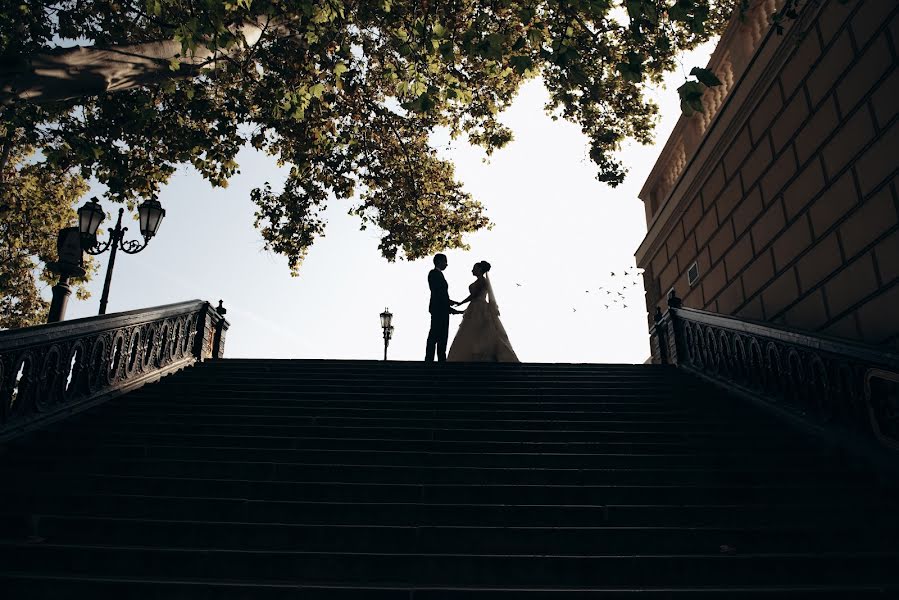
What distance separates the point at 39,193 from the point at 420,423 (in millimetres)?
19506

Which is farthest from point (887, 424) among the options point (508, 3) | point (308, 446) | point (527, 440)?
point (508, 3)

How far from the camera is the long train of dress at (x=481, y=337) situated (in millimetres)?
10609

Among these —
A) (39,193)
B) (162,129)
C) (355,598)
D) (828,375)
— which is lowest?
(355,598)

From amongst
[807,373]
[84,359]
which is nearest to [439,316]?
[84,359]

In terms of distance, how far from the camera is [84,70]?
7.61m

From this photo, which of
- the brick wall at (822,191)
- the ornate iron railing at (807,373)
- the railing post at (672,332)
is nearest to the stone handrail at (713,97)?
the brick wall at (822,191)

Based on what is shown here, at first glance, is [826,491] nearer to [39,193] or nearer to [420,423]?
[420,423]

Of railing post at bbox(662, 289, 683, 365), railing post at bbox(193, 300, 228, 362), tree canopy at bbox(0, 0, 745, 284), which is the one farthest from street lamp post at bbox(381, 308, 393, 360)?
railing post at bbox(662, 289, 683, 365)

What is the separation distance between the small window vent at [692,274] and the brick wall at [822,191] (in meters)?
0.82

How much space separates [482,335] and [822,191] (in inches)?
231

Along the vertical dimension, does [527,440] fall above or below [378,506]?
above

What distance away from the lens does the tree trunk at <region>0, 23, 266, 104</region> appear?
7031 mm

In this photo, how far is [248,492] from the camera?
4.61 metres

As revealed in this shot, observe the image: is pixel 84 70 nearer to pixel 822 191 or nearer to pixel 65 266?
pixel 65 266
